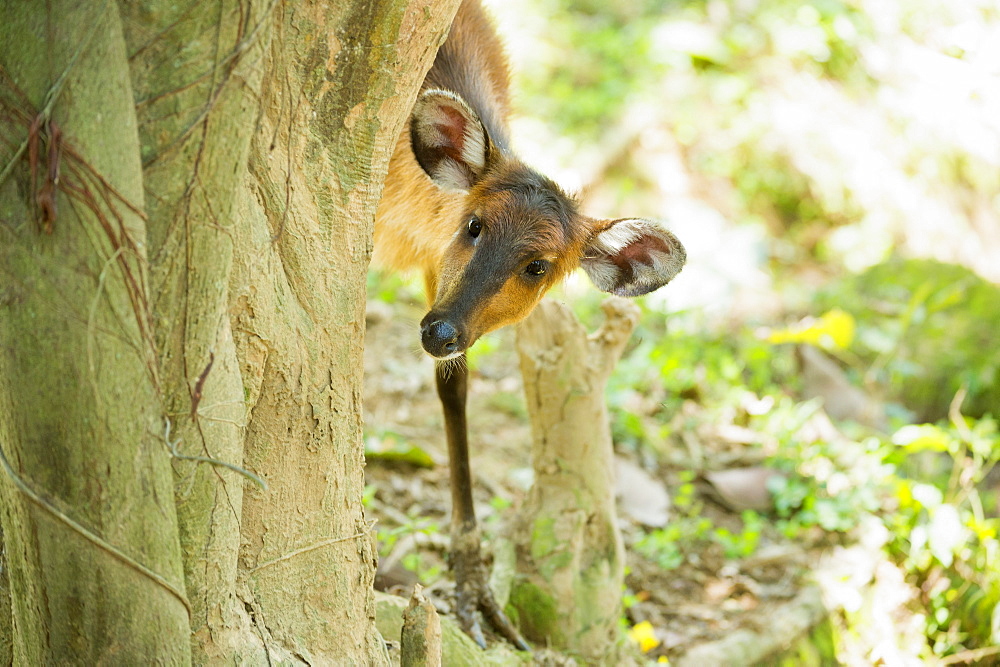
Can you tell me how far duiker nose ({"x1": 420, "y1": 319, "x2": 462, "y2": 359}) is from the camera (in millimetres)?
3107

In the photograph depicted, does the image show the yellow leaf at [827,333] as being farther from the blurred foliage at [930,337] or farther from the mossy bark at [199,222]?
the mossy bark at [199,222]

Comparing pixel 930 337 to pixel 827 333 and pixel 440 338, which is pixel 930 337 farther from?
pixel 440 338

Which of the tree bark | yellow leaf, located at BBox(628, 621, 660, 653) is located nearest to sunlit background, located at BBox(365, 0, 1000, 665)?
yellow leaf, located at BBox(628, 621, 660, 653)

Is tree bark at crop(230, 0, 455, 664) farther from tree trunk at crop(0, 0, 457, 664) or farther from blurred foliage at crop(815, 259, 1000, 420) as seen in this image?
blurred foliage at crop(815, 259, 1000, 420)

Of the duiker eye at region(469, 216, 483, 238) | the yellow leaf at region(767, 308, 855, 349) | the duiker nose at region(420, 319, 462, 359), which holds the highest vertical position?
the yellow leaf at region(767, 308, 855, 349)

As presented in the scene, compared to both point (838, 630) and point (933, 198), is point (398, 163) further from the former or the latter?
point (933, 198)

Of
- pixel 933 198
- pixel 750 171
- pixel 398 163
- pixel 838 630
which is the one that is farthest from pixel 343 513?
pixel 933 198

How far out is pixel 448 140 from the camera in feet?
11.9

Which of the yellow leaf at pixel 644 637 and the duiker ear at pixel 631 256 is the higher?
the duiker ear at pixel 631 256

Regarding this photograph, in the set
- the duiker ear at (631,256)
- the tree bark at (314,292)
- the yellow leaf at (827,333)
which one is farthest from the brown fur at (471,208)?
the yellow leaf at (827,333)

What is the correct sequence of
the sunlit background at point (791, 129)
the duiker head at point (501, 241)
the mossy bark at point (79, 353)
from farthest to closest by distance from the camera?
the sunlit background at point (791, 129) → the duiker head at point (501, 241) → the mossy bark at point (79, 353)

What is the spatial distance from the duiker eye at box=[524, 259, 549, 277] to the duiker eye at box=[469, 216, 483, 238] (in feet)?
0.83

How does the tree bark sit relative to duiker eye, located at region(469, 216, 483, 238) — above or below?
below

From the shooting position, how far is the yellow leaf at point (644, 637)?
4.24 m
